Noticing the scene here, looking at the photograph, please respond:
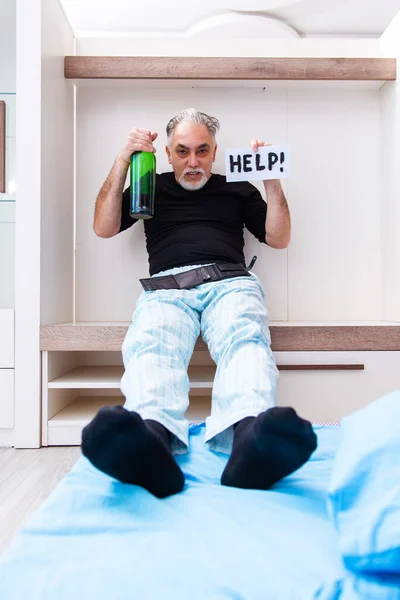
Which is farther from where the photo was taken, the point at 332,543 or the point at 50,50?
the point at 50,50

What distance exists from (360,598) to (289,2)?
4.02 m

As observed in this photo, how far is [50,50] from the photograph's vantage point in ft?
6.32

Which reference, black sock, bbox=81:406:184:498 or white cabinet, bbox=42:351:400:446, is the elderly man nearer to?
black sock, bbox=81:406:184:498

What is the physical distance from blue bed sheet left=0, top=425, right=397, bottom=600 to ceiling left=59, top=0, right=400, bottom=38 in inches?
Result: 148

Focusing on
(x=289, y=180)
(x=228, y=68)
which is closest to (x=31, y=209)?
(x=228, y=68)

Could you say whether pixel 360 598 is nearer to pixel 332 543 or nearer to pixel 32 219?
pixel 332 543

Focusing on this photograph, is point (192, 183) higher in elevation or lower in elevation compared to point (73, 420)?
higher

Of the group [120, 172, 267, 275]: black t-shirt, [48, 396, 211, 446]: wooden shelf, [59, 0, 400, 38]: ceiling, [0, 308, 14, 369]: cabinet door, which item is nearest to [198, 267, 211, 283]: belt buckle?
[120, 172, 267, 275]: black t-shirt

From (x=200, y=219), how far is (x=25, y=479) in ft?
3.28

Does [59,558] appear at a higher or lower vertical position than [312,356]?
lower

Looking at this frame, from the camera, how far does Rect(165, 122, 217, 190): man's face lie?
72.2 inches

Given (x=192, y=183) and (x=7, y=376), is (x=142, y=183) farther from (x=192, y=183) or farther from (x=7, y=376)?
(x=7, y=376)

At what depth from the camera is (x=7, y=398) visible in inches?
69.6

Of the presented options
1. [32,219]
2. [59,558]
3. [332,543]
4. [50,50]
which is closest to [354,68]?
[50,50]
